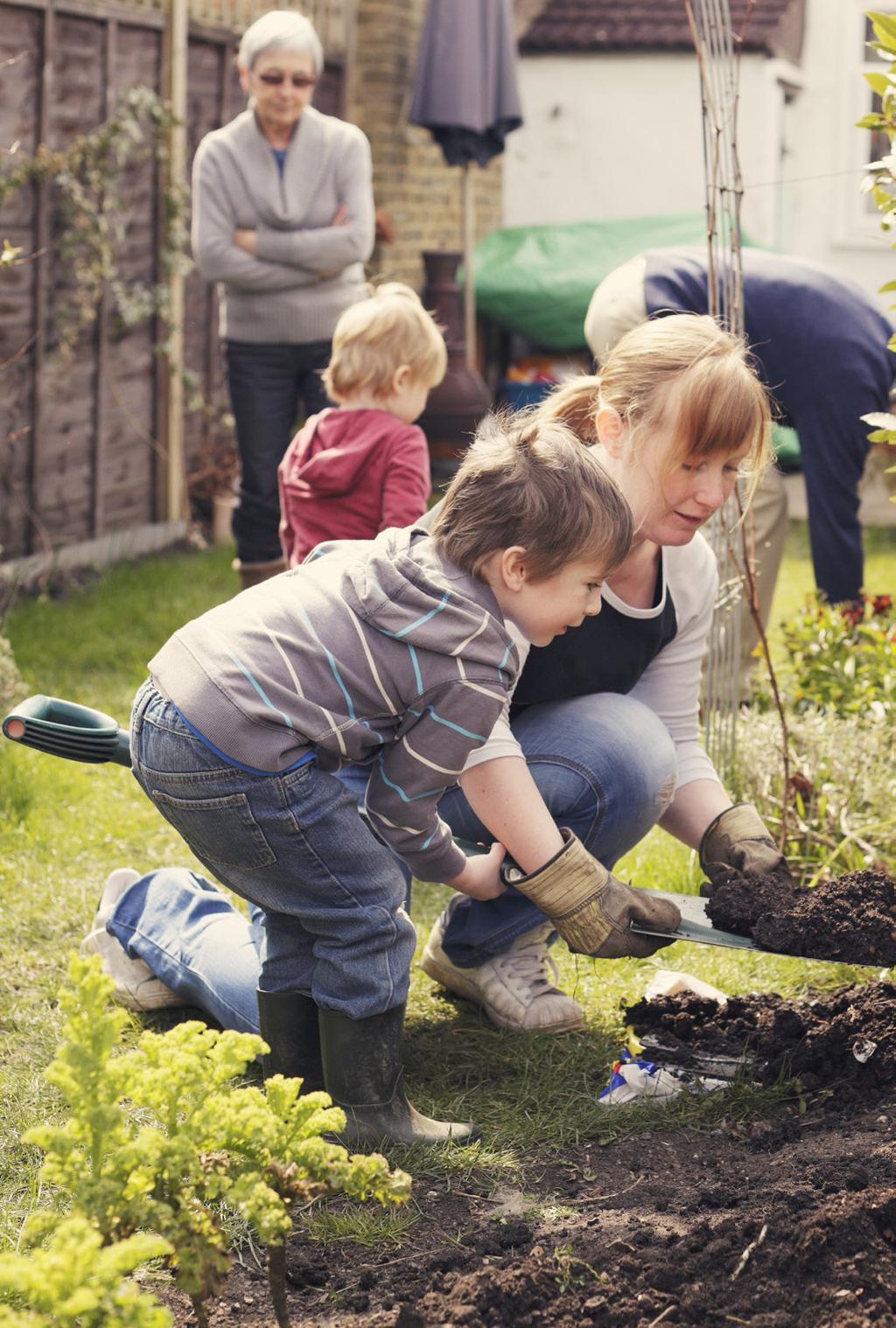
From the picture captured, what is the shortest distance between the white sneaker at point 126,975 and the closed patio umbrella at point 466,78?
6.51 m

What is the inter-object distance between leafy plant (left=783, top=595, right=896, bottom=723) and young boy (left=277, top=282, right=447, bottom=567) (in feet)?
3.89

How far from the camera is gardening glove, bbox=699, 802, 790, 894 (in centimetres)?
267

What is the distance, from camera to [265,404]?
222 inches

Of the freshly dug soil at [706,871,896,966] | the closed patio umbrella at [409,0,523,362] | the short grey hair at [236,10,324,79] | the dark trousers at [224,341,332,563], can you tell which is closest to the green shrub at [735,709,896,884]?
the freshly dug soil at [706,871,896,966]

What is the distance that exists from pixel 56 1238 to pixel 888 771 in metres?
2.65

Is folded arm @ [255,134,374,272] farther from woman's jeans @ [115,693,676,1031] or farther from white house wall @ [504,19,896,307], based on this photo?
white house wall @ [504,19,896,307]

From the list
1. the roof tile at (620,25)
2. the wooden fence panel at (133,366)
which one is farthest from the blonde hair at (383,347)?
the roof tile at (620,25)

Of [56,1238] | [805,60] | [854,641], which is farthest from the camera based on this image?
[805,60]

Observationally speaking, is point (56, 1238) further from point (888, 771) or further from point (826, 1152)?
point (888, 771)

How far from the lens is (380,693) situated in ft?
7.20

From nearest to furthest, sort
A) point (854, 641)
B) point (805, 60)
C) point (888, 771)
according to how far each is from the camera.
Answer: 1. point (888, 771)
2. point (854, 641)
3. point (805, 60)

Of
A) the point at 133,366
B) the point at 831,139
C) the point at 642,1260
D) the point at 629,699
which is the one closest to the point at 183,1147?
the point at 642,1260

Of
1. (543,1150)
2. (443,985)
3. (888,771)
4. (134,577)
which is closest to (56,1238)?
(543,1150)

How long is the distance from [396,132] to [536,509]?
8069 millimetres
